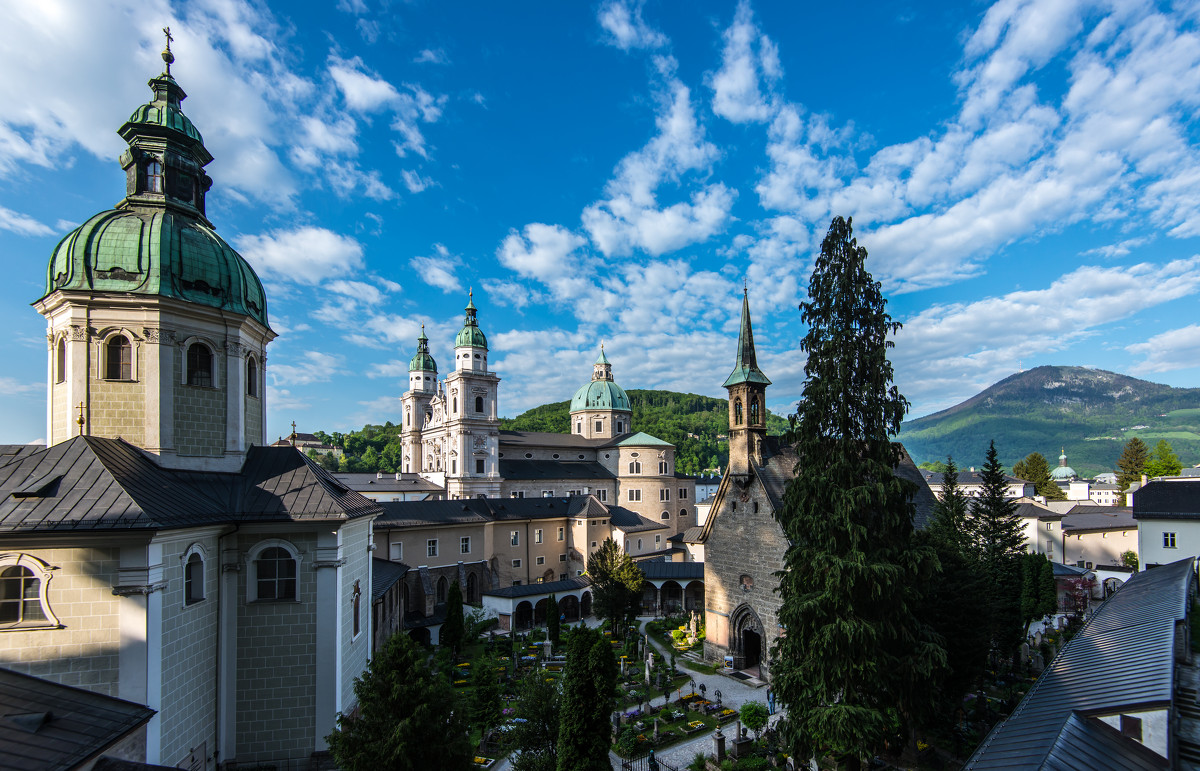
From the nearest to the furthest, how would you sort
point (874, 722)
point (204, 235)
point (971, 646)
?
1. point (874, 722)
2. point (204, 235)
3. point (971, 646)

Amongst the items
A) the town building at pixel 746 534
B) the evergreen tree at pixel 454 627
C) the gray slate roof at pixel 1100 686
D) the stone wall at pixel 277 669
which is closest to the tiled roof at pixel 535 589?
the evergreen tree at pixel 454 627

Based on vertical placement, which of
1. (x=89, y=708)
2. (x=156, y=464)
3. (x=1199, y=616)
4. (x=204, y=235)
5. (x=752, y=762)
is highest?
(x=204, y=235)

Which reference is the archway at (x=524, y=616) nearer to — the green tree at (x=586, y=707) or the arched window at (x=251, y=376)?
the arched window at (x=251, y=376)

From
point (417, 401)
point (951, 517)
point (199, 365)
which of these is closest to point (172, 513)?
point (199, 365)

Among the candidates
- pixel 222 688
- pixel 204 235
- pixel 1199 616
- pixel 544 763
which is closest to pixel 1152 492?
pixel 1199 616

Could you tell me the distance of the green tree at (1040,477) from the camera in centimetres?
7575

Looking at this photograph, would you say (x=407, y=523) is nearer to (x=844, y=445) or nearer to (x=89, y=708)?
(x=89, y=708)

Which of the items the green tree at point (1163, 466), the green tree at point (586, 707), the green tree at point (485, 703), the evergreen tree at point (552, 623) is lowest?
the evergreen tree at point (552, 623)

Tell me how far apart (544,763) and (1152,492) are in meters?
37.0

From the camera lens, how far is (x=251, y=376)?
17.6m

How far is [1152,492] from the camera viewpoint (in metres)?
31.5

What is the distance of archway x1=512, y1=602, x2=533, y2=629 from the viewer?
1426 inches

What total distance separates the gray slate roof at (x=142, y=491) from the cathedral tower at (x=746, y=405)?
17.1 metres

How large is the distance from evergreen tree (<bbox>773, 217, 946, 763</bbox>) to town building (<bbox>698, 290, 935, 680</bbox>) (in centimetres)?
980
